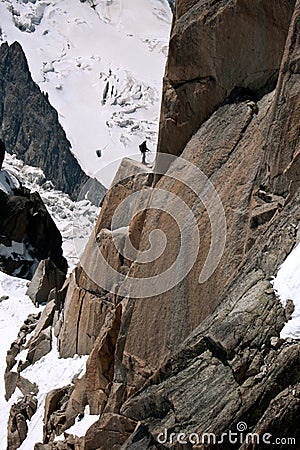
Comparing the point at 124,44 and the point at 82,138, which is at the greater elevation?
the point at 124,44

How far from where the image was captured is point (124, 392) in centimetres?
1594

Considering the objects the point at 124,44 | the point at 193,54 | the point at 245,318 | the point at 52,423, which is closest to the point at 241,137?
the point at 193,54

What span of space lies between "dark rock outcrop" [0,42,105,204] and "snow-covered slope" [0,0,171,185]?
6.64 ft

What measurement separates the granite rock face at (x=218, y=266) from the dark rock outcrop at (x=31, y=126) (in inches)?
4471

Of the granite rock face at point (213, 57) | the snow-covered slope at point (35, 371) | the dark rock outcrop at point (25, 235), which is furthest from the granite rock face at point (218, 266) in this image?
the dark rock outcrop at point (25, 235)

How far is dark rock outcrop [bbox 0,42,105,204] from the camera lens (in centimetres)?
13475

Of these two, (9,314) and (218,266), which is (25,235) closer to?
(9,314)

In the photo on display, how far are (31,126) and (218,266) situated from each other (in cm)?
13672

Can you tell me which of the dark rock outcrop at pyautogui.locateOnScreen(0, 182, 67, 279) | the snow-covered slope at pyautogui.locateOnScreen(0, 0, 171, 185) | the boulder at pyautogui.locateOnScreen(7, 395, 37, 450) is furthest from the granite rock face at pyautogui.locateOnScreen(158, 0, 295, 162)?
the snow-covered slope at pyautogui.locateOnScreen(0, 0, 171, 185)

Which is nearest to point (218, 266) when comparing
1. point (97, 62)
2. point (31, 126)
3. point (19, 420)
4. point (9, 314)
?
point (19, 420)

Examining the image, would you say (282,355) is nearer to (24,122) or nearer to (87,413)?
(87,413)

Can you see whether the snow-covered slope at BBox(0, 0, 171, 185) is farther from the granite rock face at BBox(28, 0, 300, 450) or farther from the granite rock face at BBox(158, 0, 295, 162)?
the granite rock face at BBox(28, 0, 300, 450)

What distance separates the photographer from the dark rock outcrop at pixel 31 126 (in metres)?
135

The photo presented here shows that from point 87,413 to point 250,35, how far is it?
440 inches
